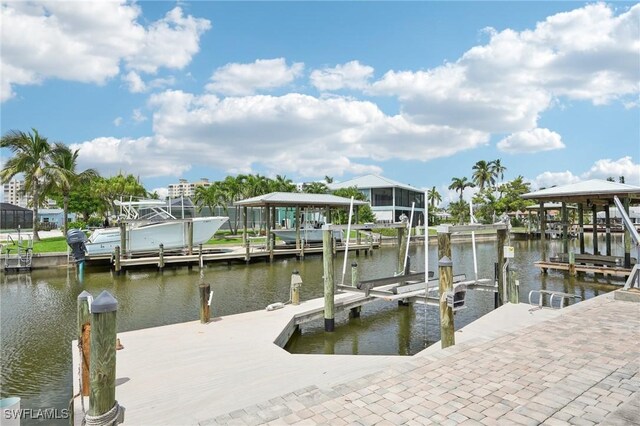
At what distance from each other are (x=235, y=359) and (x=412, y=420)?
3827mm

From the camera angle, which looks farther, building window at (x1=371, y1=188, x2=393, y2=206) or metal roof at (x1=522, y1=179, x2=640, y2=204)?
building window at (x1=371, y1=188, x2=393, y2=206)

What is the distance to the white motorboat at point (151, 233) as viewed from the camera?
78.6ft

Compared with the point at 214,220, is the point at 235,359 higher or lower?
lower

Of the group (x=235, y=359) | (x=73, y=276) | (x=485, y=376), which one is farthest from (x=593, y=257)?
(x=73, y=276)

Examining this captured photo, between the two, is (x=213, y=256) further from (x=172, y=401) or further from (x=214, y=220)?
(x=172, y=401)

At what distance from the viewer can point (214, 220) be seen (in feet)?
90.1

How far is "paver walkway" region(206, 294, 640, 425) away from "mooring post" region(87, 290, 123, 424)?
1279 mm

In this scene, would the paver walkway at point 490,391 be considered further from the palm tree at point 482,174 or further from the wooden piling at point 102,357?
the palm tree at point 482,174

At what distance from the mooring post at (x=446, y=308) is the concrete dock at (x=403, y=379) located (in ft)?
1.50

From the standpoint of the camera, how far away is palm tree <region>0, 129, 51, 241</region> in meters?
29.4

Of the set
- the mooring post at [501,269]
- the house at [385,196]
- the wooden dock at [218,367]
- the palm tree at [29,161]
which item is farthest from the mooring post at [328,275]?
the house at [385,196]

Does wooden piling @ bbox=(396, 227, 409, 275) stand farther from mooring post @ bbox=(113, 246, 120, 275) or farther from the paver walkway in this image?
mooring post @ bbox=(113, 246, 120, 275)

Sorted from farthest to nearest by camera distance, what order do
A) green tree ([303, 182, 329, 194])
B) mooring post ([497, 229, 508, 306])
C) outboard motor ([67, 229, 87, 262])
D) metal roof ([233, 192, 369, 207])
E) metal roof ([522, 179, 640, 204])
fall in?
green tree ([303, 182, 329, 194])
metal roof ([233, 192, 369, 207])
metal roof ([522, 179, 640, 204])
mooring post ([497, 229, 508, 306])
outboard motor ([67, 229, 87, 262])

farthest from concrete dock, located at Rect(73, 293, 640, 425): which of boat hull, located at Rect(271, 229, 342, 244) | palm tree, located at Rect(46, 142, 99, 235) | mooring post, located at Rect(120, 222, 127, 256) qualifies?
palm tree, located at Rect(46, 142, 99, 235)
